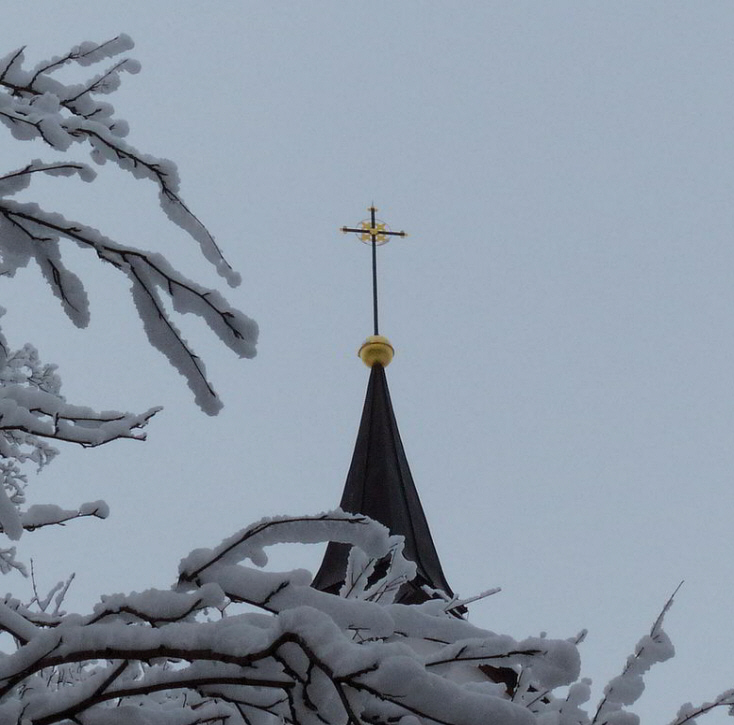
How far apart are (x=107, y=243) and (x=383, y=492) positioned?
976cm

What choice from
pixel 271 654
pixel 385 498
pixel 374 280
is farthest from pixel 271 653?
pixel 374 280

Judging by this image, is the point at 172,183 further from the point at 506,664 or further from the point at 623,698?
the point at 623,698

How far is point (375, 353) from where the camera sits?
14.4 metres

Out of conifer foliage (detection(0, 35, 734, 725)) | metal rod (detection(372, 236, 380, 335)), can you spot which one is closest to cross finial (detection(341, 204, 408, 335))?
metal rod (detection(372, 236, 380, 335))

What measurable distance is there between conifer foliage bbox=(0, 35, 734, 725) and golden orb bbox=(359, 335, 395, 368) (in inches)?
449

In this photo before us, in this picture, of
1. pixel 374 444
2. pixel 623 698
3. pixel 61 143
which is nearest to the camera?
pixel 61 143

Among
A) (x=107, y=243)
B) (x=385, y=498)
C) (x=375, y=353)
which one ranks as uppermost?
(x=375, y=353)

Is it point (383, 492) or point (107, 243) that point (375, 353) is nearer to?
A: point (383, 492)

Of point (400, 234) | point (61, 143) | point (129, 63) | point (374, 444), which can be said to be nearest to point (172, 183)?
point (61, 143)

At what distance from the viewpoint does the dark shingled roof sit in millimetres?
10547

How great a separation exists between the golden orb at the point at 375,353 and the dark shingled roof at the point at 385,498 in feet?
1.77

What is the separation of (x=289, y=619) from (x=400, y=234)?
50.7ft

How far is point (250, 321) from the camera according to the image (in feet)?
7.23

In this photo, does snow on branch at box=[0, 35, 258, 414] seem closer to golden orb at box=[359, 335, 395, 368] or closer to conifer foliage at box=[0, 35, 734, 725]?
conifer foliage at box=[0, 35, 734, 725]
